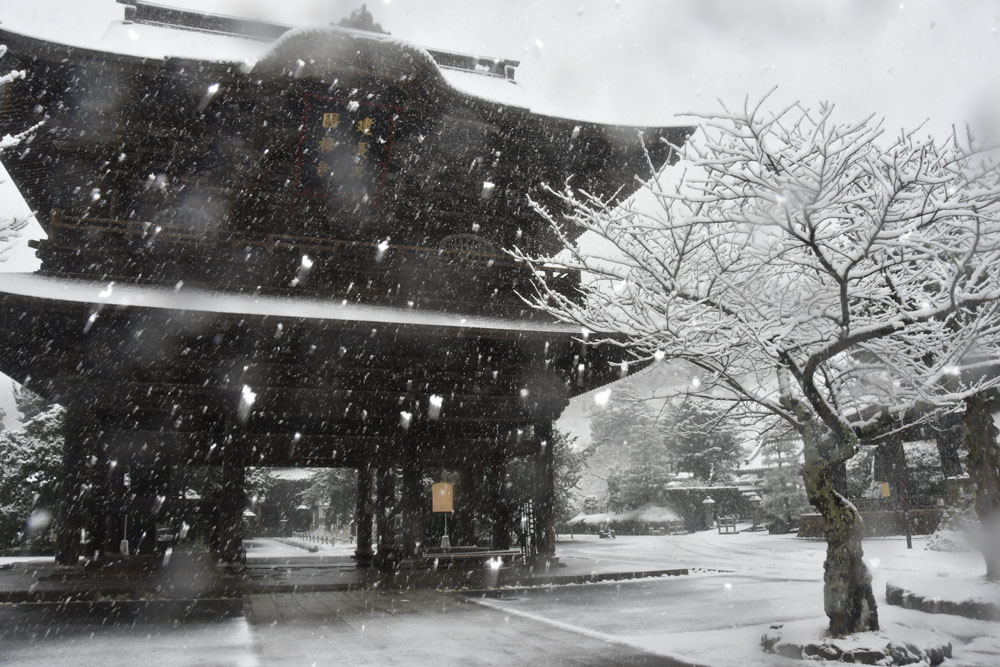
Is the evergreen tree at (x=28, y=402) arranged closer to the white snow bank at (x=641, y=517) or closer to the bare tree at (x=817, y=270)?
the white snow bank at (x=641, y=517)

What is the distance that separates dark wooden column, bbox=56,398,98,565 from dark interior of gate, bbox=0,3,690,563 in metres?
Answer: 0.04

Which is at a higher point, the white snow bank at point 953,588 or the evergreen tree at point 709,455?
the evergreen tree at point 709,455

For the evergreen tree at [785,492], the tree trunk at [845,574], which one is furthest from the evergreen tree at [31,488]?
the evergreen tree at [785,492]

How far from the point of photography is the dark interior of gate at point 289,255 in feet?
33.3

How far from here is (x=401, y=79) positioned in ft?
35.1

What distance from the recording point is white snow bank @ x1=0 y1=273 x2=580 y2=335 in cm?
891

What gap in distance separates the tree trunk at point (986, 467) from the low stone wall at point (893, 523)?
16953 mm

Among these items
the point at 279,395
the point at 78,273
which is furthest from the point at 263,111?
the point at 279,395

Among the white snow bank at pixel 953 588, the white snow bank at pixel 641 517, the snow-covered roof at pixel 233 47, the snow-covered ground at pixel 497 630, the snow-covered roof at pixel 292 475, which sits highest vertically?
the snow-covered roof at pixel 233 47

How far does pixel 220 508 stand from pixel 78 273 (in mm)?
4099

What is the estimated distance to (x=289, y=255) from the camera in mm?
11133

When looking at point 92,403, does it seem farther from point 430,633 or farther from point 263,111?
point 430,633

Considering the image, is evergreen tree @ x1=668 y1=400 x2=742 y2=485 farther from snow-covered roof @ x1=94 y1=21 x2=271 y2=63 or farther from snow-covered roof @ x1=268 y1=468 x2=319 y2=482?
snow-covered roof @ x1=94 y1=21 x2=271 y2=63

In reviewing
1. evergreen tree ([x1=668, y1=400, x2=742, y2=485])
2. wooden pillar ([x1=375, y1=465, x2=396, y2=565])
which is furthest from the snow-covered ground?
evergreen tree ([x1=668, y1=400, x2=742, y2=485])
